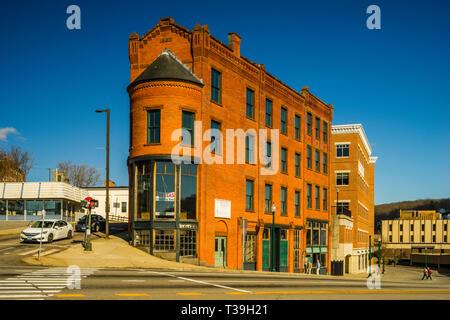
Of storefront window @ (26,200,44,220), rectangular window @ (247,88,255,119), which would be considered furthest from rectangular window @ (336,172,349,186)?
storefront window @ (26,200,44,220)

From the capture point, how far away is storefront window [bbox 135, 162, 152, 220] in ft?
109

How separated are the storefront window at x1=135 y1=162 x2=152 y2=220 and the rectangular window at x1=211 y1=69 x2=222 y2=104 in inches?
288

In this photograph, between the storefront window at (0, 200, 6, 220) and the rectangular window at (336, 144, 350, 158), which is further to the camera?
the rectangular window at (336, 144, 350, 158)

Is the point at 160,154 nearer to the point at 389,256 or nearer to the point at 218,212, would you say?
the point at 218,212

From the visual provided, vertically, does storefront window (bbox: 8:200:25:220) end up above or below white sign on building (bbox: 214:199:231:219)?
below

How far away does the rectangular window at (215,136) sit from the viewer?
36019 millimetres

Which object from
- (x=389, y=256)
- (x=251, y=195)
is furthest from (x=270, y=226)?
(x=389, y=256)

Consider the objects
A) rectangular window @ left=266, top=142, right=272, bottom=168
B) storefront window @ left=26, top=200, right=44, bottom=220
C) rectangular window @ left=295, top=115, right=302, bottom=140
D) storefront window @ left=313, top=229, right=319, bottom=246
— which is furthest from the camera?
storefront window @ left=26, top=200, right=44, bottom=220

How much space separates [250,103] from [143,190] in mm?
12949

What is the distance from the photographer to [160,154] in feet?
109

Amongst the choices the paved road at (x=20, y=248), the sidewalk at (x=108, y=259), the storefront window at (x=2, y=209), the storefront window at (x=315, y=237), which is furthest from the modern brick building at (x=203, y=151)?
the storefront window at (x=2, y=209)

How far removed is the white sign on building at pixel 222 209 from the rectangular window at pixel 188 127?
5011 mm

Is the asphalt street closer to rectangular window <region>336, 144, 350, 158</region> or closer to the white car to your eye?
the white car

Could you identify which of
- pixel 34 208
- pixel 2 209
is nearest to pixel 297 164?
pixel 34 208
